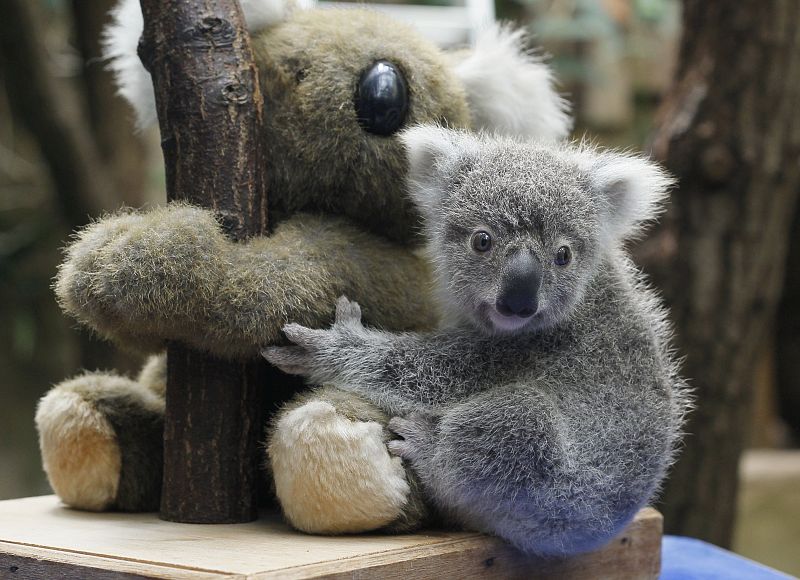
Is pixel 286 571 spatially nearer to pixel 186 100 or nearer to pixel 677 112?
pixel 186 100

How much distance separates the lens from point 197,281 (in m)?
1.32

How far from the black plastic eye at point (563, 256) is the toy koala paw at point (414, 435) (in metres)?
0.31

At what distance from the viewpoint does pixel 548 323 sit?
1.40 metres

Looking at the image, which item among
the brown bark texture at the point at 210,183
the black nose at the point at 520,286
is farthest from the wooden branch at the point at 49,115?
the black nose at the point at 520,286

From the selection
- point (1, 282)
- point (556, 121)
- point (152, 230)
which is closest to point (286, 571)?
point (152, 230)

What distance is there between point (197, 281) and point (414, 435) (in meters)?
0.40

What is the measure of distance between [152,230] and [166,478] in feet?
1.49

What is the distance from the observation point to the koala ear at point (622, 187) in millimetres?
1471

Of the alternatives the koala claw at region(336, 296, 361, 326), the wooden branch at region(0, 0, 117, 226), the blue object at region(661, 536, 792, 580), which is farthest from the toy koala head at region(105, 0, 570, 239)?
the wooden branch at region(0, 0, 117, 226)

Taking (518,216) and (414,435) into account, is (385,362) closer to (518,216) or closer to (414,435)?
(414,435)

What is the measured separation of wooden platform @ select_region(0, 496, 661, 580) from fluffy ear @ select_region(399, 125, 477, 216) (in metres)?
0.55

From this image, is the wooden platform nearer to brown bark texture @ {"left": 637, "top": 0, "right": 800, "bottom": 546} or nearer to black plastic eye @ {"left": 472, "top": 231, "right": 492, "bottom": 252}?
black plastic eye @ {"left": 472, "top": 231, "right": 492, "bottom": 252}

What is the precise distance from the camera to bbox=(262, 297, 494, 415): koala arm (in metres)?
1.39

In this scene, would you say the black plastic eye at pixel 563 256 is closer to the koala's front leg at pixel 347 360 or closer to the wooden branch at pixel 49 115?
the koala's front leg at pixel 347 360
